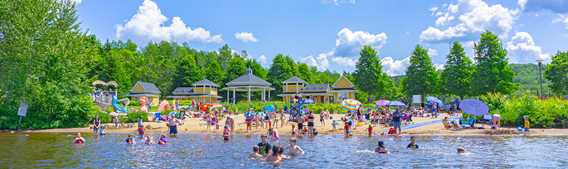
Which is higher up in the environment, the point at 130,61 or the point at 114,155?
the point at 130,61

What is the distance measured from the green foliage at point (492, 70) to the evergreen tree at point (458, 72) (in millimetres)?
2365

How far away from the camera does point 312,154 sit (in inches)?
886

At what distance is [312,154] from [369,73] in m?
55.8

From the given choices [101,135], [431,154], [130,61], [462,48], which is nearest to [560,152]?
[431,154]

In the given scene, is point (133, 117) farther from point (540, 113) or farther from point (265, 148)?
point (540, 113)

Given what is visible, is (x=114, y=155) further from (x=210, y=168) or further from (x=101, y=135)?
(x=101, y=135)

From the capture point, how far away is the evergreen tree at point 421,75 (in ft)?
237

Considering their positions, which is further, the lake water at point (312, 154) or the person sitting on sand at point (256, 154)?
the person sitting on sand at point (256, 154)

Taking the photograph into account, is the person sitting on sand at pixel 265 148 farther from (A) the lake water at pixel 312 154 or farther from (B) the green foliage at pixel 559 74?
(B) the green foliage at pixel 559 74

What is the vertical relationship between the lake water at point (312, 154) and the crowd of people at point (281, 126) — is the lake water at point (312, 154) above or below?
below

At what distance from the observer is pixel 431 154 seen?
22.1 m

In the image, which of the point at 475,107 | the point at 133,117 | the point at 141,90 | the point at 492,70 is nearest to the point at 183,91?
the point at 141,90

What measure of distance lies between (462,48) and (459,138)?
4175 centimetres

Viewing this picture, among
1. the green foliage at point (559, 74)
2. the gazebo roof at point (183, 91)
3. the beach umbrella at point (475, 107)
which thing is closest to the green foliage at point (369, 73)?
the green foliage at point (559, 74)
